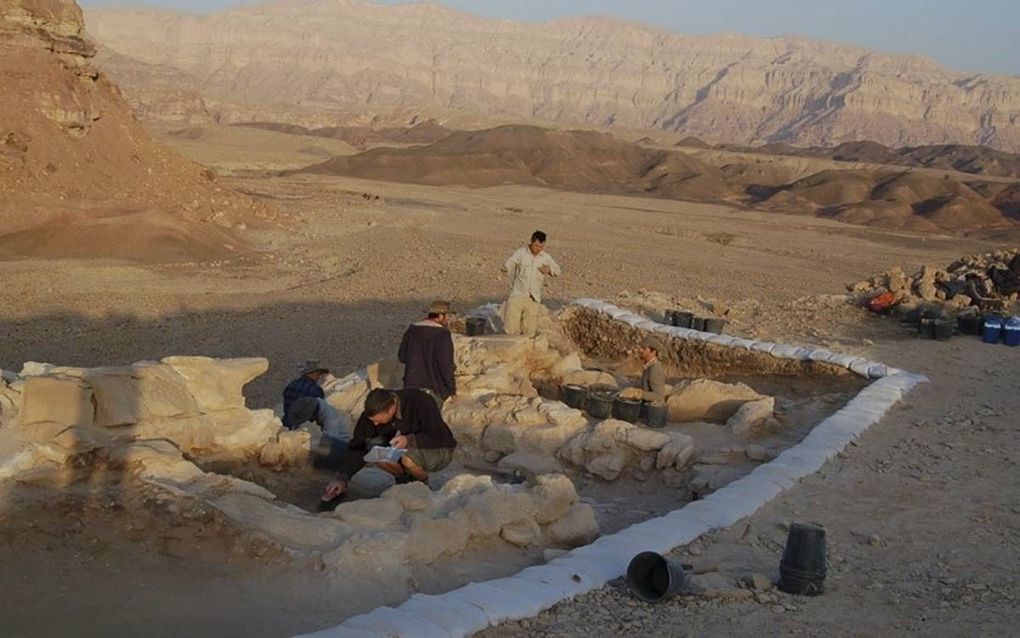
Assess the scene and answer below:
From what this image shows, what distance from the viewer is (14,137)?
23.7 metres

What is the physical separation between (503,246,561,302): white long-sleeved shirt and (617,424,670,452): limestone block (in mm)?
2698

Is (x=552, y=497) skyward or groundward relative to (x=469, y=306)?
skyward

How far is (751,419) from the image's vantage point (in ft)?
31.0

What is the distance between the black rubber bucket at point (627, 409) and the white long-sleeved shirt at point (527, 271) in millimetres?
1856

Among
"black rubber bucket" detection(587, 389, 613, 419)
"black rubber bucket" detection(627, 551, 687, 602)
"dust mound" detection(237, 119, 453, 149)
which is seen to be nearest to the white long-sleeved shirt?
"black rubber bucket" detection(587, 389, 613, 419)

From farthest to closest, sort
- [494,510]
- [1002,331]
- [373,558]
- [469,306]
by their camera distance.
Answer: [469,306] → [1002,331] → [494,510] → [373,558]

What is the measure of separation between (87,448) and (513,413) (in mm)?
4047

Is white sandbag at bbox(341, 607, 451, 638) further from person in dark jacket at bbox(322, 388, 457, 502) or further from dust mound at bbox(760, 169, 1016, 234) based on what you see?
dust mound at bbox(760, 169, 1016, 234)

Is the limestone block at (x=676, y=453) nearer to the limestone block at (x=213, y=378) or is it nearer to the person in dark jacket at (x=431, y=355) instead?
the person in dark jacket at (x=431, y=355)

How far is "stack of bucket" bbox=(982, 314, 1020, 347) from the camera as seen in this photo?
40.7 ft

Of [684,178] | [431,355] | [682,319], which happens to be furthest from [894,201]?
[431,355]

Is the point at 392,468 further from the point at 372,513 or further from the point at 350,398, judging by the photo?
the point at 350,398

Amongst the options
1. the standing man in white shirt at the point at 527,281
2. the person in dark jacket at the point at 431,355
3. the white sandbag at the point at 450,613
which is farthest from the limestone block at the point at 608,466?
the white sandbag at the point at 450,613

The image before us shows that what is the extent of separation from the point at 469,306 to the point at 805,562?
44.3 ft
